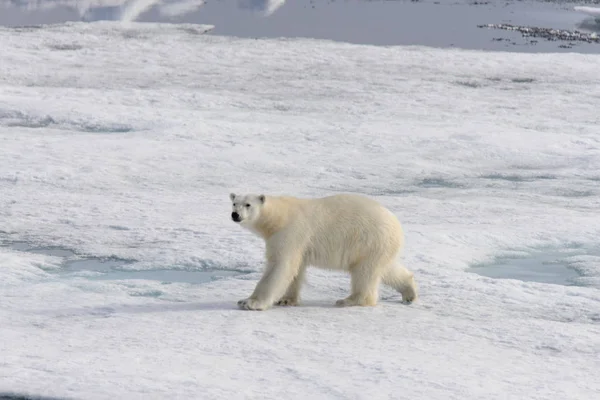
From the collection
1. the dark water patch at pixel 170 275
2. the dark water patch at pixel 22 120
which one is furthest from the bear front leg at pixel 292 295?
the dark water patch at pixel 22 120

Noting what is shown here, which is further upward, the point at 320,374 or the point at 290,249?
the point at 290,249

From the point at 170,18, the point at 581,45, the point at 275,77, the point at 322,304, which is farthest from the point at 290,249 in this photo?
the point at 170,18

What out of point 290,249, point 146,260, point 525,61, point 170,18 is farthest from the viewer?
point 170,18

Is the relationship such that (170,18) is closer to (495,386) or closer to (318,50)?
(318,50)

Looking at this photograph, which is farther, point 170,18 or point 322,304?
point 170,18

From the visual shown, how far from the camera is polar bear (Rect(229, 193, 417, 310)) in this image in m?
4.48

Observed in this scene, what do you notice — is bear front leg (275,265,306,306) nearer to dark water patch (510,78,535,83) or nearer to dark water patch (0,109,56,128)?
dark water patch (0,109,56,128)

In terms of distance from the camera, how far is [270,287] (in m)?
4.44

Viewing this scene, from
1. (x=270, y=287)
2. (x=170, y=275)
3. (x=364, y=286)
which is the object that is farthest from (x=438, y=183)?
(x=270, y=287)

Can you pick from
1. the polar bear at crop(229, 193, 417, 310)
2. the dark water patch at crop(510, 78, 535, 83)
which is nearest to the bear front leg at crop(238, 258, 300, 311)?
the polar bear at crop(229, 193, 417, 310)

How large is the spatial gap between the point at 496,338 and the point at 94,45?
45.3ft

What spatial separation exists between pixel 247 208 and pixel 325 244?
47 cm

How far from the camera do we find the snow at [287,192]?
3.65m

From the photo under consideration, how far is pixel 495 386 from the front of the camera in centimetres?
349
